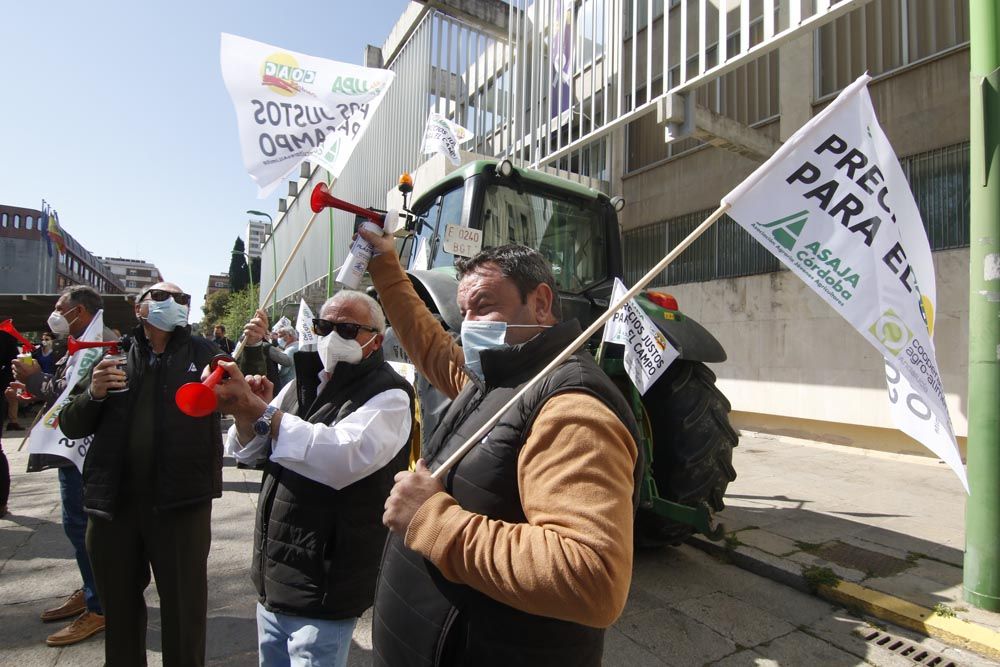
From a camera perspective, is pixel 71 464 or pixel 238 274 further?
pixel 238 274

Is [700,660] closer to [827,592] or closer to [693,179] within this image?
[827,592]

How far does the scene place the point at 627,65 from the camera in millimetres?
11695

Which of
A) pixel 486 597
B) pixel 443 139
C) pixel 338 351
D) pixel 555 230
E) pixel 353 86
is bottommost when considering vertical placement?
pixel 486 597

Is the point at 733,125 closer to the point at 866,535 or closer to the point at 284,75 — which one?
the point at 866,535

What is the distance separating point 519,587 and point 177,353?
90.4 inches

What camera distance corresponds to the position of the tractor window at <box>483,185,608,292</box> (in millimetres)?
4426

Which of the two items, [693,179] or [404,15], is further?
[404,15]

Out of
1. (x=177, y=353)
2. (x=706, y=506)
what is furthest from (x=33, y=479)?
(x=706, y=506)

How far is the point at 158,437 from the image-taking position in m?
2.56

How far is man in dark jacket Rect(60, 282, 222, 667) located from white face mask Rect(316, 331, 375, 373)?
89 centimetres

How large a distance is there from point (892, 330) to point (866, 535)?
3.86 meters

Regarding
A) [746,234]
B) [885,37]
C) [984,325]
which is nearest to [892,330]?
[984,325]

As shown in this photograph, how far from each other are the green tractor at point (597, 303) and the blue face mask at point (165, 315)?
1459 mm

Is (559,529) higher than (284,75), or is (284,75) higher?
(284,75)
